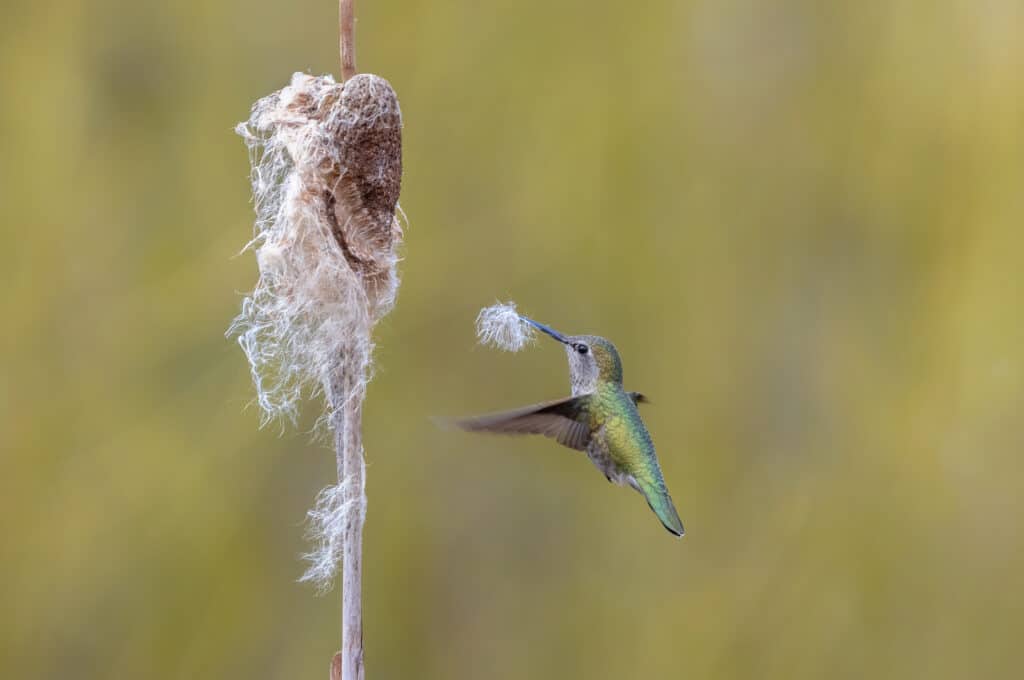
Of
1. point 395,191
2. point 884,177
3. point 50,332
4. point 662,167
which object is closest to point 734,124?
point 662,167

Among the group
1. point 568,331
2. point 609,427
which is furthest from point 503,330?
point 568,331

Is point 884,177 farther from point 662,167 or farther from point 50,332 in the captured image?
point 50,332

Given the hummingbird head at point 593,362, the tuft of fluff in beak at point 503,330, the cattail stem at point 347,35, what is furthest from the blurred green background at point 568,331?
the cattail stem at point 347,35

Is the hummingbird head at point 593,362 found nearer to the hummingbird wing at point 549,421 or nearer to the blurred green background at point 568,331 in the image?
the hummingbird wing at point 549,421

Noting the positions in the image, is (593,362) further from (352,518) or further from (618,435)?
(352,518)

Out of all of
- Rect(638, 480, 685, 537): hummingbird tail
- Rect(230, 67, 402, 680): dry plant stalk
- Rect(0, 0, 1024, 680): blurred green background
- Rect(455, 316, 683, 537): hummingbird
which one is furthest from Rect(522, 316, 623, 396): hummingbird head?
Rect(0, 0, 1024, 680): blurred green background
